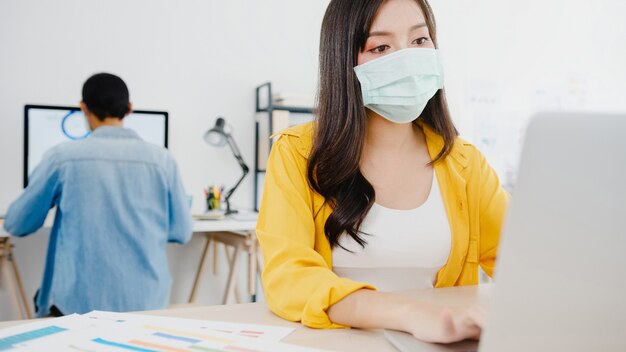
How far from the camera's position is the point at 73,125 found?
8.79 feet

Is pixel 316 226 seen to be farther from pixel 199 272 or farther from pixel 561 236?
pixel 199 272

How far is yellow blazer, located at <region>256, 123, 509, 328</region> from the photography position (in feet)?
2.62

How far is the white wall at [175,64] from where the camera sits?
2.84 meters

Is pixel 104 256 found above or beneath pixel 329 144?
beneath

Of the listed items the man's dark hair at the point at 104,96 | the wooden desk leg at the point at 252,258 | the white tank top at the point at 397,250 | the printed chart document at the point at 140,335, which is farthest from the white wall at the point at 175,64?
the printed chart document at the point at 140,335

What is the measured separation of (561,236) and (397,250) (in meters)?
0.63

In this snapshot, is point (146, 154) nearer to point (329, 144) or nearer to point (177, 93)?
point (329, 144)

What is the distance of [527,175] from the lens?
0.41 metres

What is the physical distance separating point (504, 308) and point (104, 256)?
5.45 feet

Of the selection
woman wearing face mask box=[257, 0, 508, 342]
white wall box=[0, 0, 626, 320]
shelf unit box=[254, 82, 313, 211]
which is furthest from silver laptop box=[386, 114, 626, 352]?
shelf unit box=[254, 82, 313, 211]

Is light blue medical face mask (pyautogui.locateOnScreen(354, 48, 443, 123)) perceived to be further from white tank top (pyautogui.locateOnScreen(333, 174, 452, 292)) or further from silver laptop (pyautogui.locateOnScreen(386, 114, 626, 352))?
silver laptop (pyautogui.locateOnScreen(386, 114, 626, 352))

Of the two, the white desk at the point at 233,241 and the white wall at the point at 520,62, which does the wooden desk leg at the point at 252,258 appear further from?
the white wall at the point at 520,62

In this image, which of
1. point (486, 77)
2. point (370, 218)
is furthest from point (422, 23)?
point (486, 77)

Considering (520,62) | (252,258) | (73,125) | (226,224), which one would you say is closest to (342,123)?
(226,224)
